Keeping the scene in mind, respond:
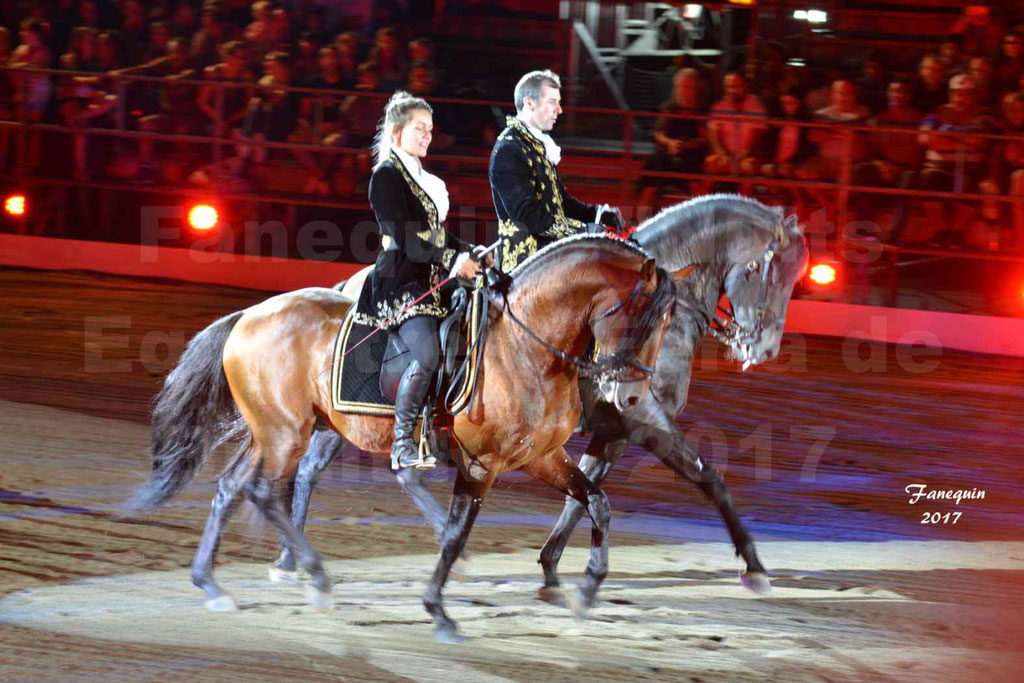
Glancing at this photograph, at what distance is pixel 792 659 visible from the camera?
Answer: 499 centimetres

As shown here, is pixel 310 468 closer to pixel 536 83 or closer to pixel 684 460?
pixel 684 460

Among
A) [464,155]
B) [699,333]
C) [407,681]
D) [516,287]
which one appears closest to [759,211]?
[699,333]

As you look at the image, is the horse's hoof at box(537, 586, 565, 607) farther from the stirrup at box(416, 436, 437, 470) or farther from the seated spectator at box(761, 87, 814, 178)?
the seated spectator at box(761, 87, 814, 178)

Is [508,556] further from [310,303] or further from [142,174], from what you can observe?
[142,174]

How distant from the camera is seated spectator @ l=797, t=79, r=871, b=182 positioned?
11852 mm

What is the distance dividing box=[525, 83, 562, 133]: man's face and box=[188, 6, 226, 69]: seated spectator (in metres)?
8.78

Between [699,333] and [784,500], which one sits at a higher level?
[699,333]

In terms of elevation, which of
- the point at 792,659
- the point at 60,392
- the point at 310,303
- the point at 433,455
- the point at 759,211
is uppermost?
the point at 759,211

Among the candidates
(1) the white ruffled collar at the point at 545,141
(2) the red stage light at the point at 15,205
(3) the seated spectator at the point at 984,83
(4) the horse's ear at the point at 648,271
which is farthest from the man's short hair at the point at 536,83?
(2) the red stage light at the point at 15,205

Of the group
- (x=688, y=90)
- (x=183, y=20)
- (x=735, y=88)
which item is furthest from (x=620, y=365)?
(x=183, y=20)

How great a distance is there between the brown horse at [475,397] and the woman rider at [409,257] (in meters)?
0.20

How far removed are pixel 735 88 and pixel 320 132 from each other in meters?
4.30

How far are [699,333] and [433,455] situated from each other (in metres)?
1.60

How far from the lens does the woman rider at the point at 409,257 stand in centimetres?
535
